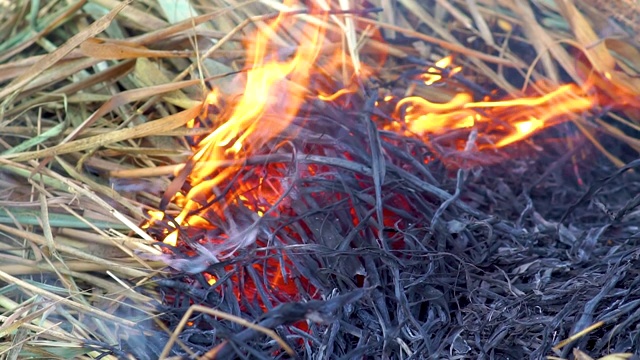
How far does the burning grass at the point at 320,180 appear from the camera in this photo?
113 centimetres

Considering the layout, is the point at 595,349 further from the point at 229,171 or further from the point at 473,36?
the point at 473,36

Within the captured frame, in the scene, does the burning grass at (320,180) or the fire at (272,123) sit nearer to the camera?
the burning grass at (320,180)

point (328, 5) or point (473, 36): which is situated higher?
point (328, 5)

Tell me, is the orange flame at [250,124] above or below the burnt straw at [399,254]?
above

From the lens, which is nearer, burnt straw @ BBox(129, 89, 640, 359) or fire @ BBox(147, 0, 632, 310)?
burnt straw @ BBox(129, 89, 640, 359)

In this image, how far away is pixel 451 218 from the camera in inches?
52.6

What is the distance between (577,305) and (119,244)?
757mm

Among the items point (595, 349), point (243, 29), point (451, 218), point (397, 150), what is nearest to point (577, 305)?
point (595, 349)

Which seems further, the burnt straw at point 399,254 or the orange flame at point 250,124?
the orange flame at point 250,124

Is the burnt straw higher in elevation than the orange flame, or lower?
lower

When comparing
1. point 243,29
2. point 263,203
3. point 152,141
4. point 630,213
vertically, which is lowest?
point 630,213

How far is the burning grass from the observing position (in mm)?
1129

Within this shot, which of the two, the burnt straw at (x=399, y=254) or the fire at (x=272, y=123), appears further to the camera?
the fire at (x=272, y=123)

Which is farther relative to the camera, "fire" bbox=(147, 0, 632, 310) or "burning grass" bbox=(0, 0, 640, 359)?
"fire" bbox=(147, 0, 632, 310)
